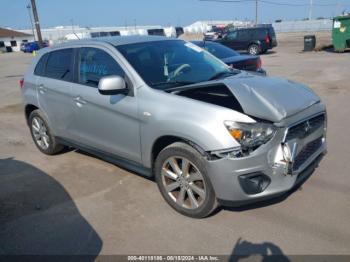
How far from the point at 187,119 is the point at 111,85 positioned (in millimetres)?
917

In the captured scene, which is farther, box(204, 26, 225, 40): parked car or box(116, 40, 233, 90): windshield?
box(204, 26, 225, 40): parked car

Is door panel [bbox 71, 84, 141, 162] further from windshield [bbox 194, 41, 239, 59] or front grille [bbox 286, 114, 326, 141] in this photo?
windshield [bbox 194, 41, 239, 59]

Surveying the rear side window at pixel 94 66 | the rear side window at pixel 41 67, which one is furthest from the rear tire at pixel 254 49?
the rear side window at pixel 94 66

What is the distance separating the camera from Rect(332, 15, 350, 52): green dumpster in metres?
19.7

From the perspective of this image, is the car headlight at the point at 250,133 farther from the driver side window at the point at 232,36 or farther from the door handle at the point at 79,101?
the driver side window at the point at 232,36

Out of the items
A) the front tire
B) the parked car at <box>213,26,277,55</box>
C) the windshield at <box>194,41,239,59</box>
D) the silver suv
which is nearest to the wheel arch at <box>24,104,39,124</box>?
the silver suv

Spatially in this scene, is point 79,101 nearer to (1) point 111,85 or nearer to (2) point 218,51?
(1) point 111,85

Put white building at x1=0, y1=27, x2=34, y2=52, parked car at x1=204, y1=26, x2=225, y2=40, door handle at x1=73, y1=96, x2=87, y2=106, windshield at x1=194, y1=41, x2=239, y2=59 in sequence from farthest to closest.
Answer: white building at x1=0, y1=27, x2=34, y2=52 < parked car at x1=204, y1=26, x2=225, y2=40 < windshield at x1=194, y1=41, x2=239, y2=59 < door handle at x1=73, y1=96, x2=87, y2=106

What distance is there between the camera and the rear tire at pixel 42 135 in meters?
5.54

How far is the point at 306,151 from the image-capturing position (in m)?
3.57

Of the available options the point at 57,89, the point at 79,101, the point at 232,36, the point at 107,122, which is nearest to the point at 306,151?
the point at 107,122

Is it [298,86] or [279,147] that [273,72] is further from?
[279,147]

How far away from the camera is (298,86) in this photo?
3.96m

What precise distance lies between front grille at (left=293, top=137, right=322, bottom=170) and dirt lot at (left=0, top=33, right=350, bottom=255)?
0.55 metres
